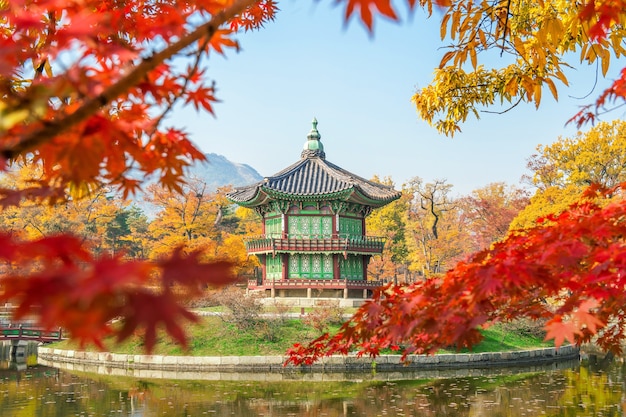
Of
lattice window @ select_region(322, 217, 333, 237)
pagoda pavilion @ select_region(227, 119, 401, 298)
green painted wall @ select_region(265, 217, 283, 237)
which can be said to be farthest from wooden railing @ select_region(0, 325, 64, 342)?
lattice window @ select_region(322, 217, 333, 237)

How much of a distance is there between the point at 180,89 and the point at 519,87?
3982mm

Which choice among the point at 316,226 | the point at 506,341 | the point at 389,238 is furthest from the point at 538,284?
the point at 389,238

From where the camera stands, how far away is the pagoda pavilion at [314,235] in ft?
78.3

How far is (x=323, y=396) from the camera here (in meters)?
12.0

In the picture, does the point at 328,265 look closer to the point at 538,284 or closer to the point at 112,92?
the point at 538,284

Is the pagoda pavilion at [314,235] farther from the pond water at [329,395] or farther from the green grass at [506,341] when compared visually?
the pond water at [329,395]

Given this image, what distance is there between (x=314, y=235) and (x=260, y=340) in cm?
769

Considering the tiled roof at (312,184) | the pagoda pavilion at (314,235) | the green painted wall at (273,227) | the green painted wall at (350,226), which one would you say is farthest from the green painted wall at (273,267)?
the green painted wall at (350,226)

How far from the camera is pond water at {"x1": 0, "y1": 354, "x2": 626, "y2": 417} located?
415 inches

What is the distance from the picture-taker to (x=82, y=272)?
1.06m

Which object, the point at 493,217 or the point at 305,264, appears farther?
the point at 493,217

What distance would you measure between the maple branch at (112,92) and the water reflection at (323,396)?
32.4ft

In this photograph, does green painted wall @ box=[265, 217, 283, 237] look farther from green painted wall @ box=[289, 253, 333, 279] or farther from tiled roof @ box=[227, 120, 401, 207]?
green painted wall @ box=[289, 253, 333, 279]

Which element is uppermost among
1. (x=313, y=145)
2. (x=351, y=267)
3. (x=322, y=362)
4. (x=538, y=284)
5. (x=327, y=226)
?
(x=313, y=145)
